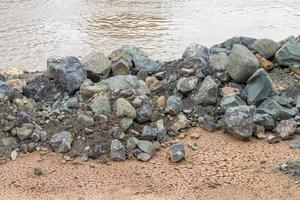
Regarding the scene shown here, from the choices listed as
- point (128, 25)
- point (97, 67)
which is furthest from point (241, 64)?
point (128, 25)

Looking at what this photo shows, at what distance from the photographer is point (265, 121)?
5582 millimetres

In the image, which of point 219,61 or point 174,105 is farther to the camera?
point 219,61

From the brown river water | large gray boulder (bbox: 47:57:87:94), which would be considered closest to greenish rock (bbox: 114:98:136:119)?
large gray boulder (bbox: 47:57:87:94)

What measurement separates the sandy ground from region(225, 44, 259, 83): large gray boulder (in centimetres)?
100

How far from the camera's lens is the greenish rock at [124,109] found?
5.62 metres

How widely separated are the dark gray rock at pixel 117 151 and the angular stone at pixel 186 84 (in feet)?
3.99

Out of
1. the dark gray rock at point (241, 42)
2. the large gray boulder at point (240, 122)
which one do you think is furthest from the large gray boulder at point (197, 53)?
the large gray boulder at point (240, 122)

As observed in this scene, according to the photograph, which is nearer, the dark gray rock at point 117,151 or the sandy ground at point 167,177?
the sandy ground at point 167,177

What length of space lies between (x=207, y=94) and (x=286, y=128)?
38.7 inches

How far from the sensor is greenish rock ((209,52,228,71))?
21.1 feet

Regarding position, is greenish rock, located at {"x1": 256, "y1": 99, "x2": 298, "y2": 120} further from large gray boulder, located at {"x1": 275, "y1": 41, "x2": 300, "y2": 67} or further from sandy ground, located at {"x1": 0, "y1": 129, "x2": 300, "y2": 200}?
large gray boulder, located at {"x1": 275, "y1": 41, "x2": 300, "y2": 67}

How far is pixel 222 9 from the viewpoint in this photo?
45.3ft

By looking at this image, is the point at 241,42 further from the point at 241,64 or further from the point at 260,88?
the point at 260,88

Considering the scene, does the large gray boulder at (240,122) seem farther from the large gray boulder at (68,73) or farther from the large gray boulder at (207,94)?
the large gray boulder at (68,73)
